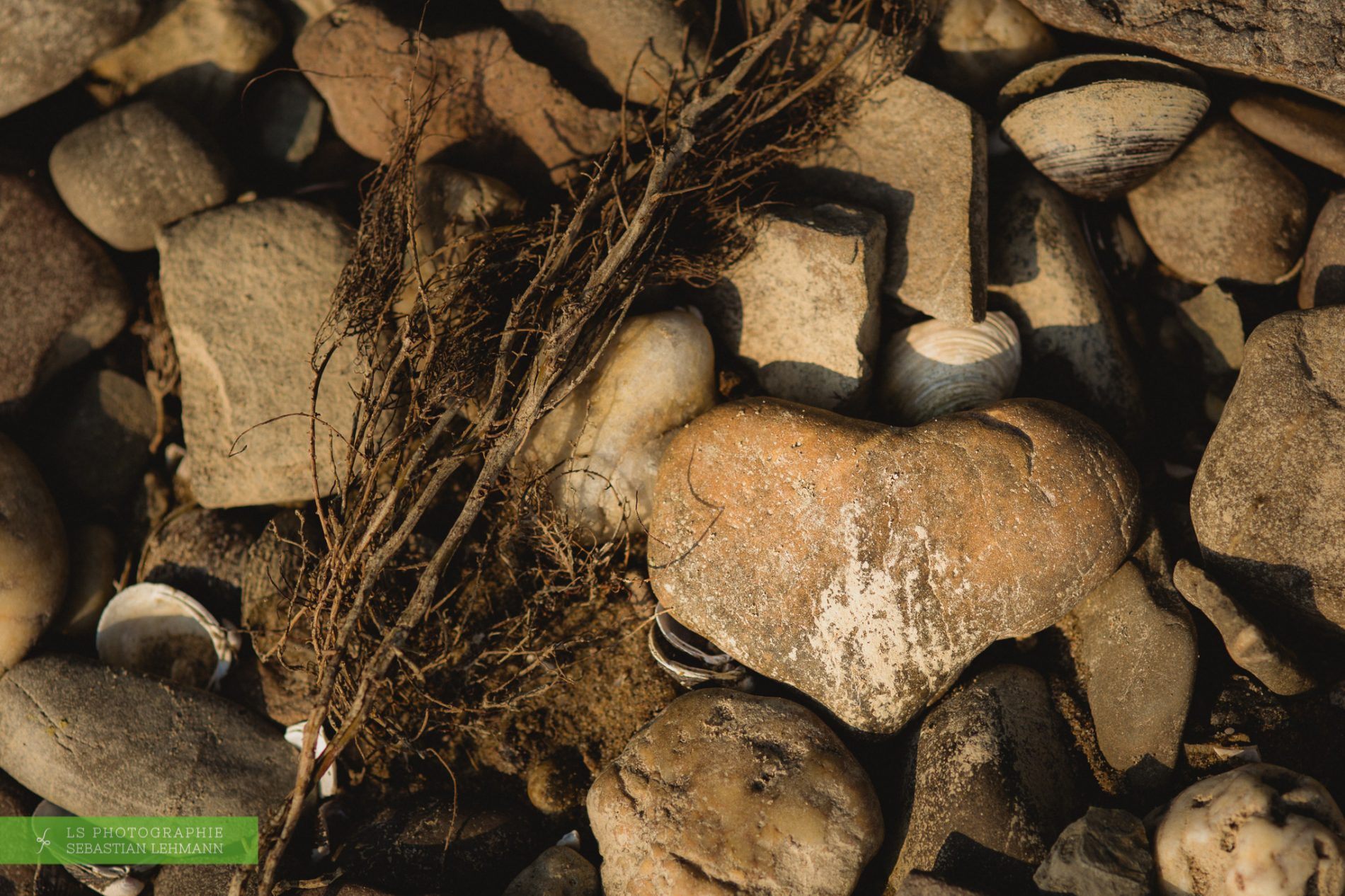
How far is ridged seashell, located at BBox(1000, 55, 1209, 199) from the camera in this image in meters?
3.69

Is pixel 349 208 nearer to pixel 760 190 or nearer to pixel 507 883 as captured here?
pixel 760 190

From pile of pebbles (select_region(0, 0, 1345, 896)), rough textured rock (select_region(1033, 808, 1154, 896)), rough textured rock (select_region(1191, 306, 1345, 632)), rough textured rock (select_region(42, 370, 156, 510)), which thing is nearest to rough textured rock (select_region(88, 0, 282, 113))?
pile of pebbles (select_region(0, 0, 1345, 896))

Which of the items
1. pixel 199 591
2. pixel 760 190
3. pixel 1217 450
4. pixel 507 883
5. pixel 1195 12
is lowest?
pixel 507 883

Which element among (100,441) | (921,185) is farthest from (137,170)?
(921,185)

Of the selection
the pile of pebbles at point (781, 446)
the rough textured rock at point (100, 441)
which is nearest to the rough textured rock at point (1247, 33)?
the pile of pebbles at point (781, 446)

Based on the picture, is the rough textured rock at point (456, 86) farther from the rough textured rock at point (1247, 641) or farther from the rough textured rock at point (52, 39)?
the rough textured rock at point (1247, 641)

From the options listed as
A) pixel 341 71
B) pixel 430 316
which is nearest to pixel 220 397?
pixel 430 316

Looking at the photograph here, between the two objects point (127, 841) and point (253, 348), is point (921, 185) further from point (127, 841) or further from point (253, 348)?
point (127, 841)

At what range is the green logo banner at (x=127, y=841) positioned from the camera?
145 inches

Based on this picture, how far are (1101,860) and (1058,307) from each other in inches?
92.6

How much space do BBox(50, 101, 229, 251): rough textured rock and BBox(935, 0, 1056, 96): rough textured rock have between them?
3.66 m

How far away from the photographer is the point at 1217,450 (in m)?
3.43

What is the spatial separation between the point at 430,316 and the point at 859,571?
200cm

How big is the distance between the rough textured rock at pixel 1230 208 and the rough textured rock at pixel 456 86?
275 centimetres
